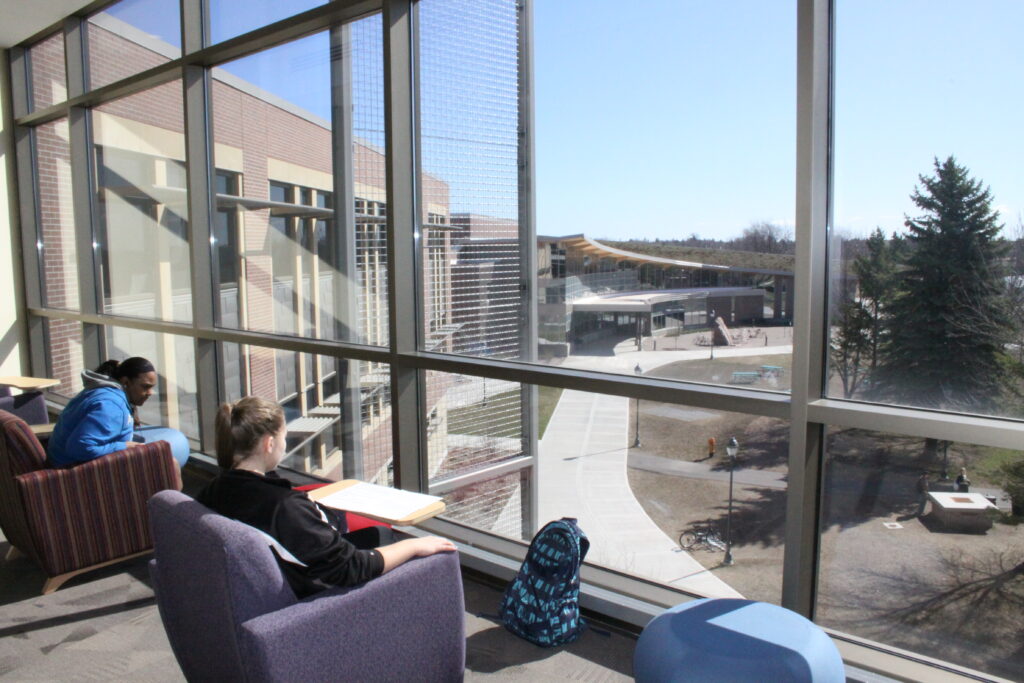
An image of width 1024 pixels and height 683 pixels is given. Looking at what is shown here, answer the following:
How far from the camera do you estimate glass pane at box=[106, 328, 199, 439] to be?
229 inches

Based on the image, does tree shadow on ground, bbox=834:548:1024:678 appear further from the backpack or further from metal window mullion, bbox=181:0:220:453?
metal window mullion, bbox=181:0:220:453

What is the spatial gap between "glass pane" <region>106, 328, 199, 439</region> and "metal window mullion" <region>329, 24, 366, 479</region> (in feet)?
6.17

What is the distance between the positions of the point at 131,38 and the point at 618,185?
477 cm

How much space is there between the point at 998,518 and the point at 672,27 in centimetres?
215

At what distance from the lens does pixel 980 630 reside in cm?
216

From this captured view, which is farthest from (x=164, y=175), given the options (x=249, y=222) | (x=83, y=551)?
(x=83, y=551)

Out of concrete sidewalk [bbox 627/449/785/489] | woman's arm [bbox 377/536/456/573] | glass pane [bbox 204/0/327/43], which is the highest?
glass pane [bbox 204/0/327/43]

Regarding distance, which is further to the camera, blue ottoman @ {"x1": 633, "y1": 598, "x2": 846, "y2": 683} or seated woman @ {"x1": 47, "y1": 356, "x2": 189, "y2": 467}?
seated woman @ {"x1": 47, "y1": 356, "x2": 189, "y2": 467}

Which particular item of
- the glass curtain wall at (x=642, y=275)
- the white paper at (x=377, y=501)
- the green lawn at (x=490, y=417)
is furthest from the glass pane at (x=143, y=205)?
the white paper at (x=377, y=501)

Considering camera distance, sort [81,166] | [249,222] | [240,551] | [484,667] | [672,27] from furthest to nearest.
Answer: [81,166] → [249,222] → [672,27] → [484,667] → [240,551]

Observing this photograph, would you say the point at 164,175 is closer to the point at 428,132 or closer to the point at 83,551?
the point at 428,132

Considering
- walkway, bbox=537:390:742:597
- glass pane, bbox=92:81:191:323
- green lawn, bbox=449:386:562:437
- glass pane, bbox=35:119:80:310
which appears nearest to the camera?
walkway, bbox=537:390:742:597

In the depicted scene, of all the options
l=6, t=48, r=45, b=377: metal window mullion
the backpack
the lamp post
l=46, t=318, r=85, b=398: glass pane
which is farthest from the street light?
l=6, t=48, r=45, b=377: metal window mullion

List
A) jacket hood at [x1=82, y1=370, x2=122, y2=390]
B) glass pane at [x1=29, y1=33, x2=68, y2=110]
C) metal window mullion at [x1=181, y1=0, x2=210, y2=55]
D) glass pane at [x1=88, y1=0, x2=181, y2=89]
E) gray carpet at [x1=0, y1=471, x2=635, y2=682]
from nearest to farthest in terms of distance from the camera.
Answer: gray carpet at [x1=0, y1=471, x2=635, y2=682] → jacket hood at [x1=82, y1=370, x2=122, y2=390] → metal window mullion at [x1=181, y1=0, x2=210, y2=55] → glass pane at [x1=88, y1=0, x2=181, y2=89] → glass pane at [x1=29, y1=33, x2=68, y2=110]
